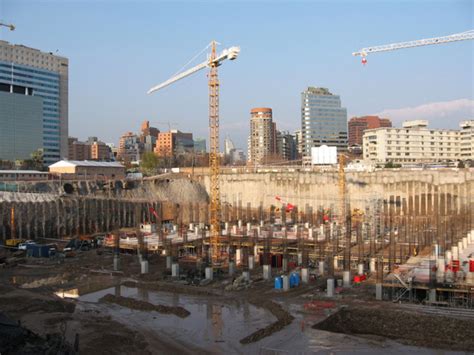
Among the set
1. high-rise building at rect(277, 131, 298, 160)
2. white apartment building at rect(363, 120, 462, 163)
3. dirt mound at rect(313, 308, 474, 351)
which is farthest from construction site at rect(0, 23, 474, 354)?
high-rise building at rect(277, 131, 298, 160)

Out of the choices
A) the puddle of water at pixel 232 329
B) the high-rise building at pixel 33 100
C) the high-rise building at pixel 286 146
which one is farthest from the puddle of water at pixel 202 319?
the high-rise building at pixel 286 146

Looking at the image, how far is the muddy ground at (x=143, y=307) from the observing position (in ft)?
47.2

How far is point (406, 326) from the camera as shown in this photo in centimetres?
1556

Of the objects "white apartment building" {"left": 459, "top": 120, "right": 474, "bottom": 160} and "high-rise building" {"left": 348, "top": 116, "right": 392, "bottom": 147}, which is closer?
"white apartment building" {"left": 459, "top": 120, "right": 474, "bottom": 160}

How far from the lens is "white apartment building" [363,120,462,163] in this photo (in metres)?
90.8

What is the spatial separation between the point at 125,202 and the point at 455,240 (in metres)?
27.5

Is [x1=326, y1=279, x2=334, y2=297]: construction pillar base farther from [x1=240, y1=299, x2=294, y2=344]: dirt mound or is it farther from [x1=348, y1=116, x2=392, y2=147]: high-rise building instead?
[x1=348, y1=116, x2=392, y2=147]: high-rise building

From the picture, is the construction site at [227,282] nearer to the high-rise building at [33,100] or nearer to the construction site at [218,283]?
the construction site at [218,283]

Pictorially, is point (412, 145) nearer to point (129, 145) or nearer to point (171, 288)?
point (171, 288)

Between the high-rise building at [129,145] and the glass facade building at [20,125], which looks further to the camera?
the high-rise building at [129,145]

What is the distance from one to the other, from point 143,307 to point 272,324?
17.6 ft

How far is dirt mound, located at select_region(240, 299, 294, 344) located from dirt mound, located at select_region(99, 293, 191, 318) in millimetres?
2862

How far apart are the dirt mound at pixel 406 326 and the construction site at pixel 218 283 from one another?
4 centimetres

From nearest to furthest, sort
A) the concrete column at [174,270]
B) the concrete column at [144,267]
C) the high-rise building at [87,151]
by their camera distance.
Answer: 1. the concrete column at [174,270]
2. the concrete column at [144,267]
3. the high-rise building at [87,151]
